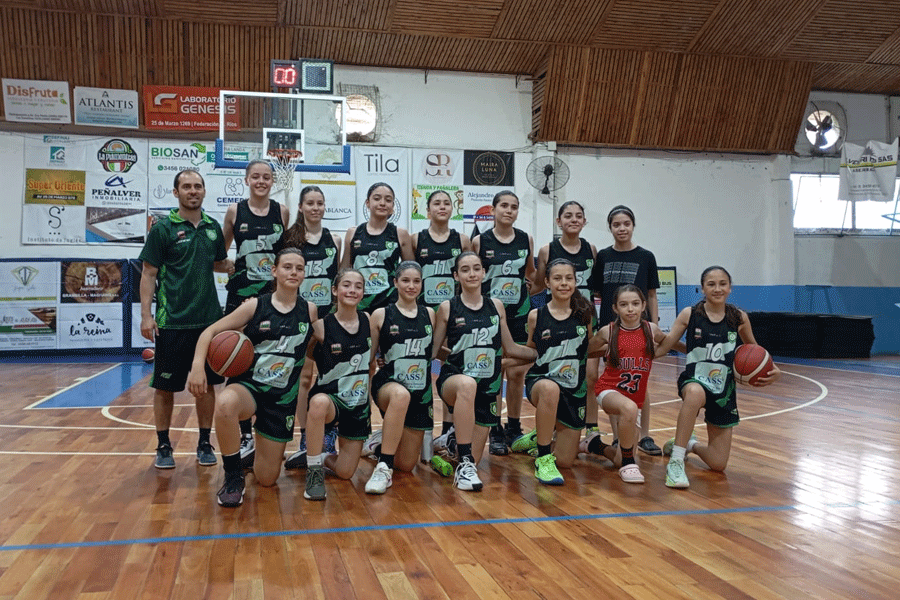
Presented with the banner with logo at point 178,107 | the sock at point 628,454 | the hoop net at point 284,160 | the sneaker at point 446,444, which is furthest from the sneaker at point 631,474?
the banner with logo at point 178,107

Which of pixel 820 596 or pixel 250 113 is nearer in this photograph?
pixel 820 596

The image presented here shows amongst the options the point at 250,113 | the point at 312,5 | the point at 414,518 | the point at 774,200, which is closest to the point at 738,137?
the point at 774,200

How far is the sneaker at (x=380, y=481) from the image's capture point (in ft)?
11.5

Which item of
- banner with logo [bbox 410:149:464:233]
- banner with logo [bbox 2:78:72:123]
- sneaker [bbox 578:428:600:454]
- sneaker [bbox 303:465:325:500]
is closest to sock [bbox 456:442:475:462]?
sneaker [bbox 303:465:325:500]

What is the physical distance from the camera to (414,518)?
3.14 meters

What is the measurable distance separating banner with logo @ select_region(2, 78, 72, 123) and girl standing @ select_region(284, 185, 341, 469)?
827cm

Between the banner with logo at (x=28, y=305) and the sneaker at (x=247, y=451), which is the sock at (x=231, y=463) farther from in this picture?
the banner with logo at (x=28, y=305)

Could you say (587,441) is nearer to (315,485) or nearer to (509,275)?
(509,275)

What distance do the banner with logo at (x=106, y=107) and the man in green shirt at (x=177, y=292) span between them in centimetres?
795

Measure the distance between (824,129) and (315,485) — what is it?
12.6 metres

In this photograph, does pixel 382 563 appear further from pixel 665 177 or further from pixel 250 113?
pixel 665 177

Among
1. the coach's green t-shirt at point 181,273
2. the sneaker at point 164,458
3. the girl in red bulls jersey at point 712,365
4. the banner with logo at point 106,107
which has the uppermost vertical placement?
the banner with logo at point 106,107

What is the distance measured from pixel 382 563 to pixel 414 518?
0.58 metres

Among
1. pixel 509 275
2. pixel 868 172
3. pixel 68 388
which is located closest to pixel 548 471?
pixel 509 275
